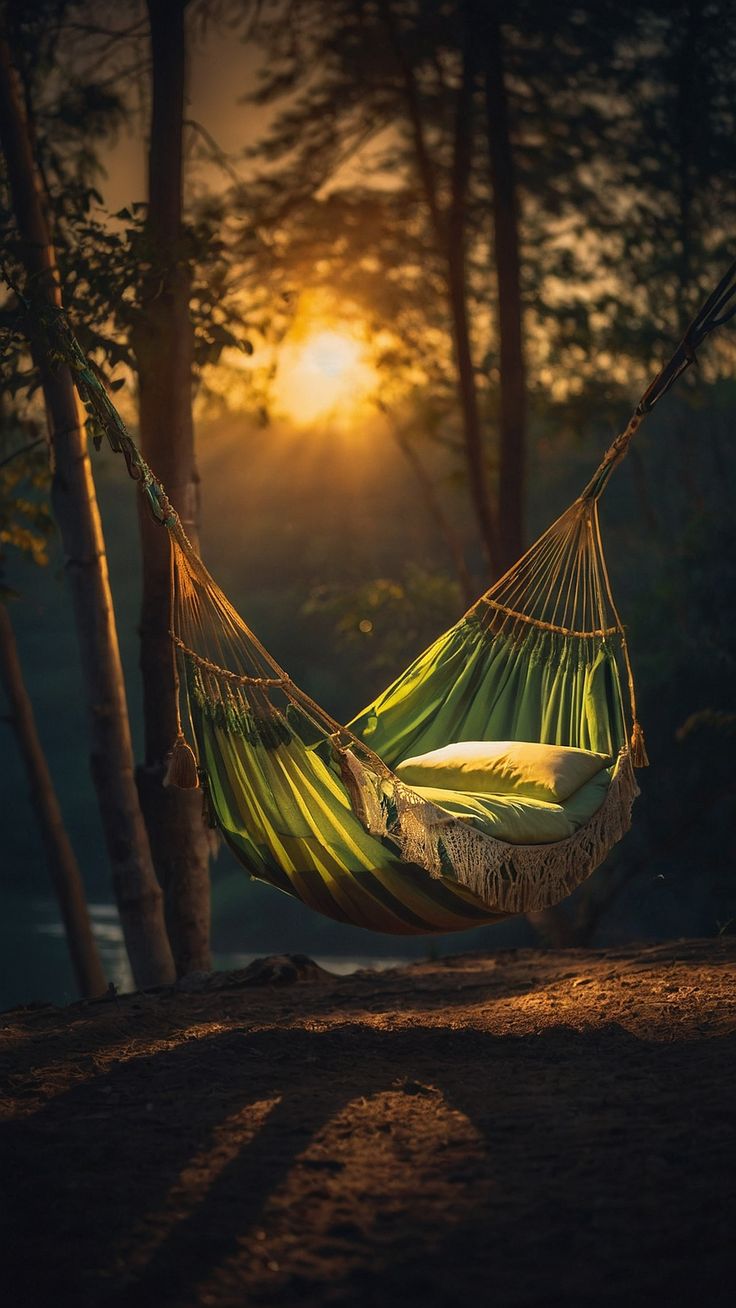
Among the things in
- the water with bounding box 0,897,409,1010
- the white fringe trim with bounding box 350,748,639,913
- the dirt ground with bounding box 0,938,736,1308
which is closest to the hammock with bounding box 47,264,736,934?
the white fringe trim with bounding box 350,748,639,913

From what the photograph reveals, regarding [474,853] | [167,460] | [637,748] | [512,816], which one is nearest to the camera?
[474,853]

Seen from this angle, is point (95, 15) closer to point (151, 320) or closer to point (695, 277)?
point (151, 320)

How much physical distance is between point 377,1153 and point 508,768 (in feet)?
4.19

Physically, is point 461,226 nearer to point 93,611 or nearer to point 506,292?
point 506,292

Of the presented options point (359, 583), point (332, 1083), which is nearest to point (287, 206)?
point (332, 1083)

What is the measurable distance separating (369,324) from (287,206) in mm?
1211

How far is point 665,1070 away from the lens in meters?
2.05

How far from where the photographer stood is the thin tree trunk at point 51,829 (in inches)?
168

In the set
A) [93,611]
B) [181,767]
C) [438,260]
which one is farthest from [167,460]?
[438,260]

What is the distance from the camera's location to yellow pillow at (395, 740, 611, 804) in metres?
2.80

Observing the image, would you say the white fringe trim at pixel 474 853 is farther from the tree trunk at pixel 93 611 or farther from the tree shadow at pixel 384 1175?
the tree trunk at pixel 93 611

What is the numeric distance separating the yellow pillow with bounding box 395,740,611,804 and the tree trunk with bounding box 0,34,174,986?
2.43 ft

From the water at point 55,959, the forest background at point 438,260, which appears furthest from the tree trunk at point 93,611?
the water at point 55,959

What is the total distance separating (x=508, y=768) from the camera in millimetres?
2900
